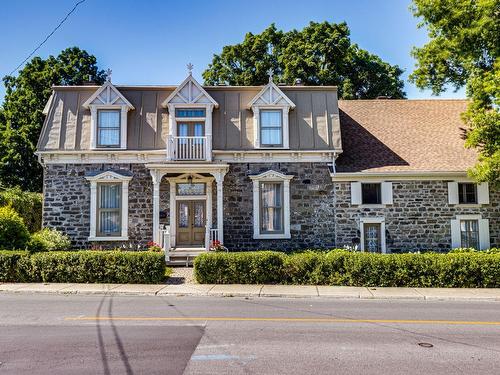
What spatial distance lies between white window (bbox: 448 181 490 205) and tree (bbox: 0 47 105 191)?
2548 centimetres

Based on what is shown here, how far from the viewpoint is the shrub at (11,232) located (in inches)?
666

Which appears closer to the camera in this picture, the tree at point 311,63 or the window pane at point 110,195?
the window pane at point 110,195

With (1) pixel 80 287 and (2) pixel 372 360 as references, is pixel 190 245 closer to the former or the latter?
(1) pixel 80 287

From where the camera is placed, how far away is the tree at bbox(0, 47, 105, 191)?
105 feet

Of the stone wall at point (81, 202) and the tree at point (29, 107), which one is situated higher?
the tree at point (29, 107)

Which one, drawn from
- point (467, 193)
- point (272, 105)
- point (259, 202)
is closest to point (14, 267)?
point (259, 202)

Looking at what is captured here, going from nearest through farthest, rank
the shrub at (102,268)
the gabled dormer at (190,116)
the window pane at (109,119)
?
1. the shrub at (102,268)
2. the gabled dormer at (190,116)
3. the window pane at (109,119)

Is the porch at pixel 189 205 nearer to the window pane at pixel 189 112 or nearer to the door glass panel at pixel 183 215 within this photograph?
the door glass panel at pixel 183 215

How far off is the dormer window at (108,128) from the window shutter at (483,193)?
587 inches

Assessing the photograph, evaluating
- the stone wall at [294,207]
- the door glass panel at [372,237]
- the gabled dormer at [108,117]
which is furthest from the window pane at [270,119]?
the door glass panel at [372,237]

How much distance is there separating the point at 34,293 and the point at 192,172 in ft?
25.9

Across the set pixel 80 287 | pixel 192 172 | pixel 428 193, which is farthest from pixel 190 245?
pixel 428 193

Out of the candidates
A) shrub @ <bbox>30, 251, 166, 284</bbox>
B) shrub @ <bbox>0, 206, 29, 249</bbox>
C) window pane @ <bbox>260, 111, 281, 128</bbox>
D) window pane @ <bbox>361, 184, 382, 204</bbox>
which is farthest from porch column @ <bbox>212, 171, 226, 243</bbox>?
shrub @ <bbox>0, 206, 29, 249</bbox>

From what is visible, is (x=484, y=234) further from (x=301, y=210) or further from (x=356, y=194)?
(x=301, y=210)
